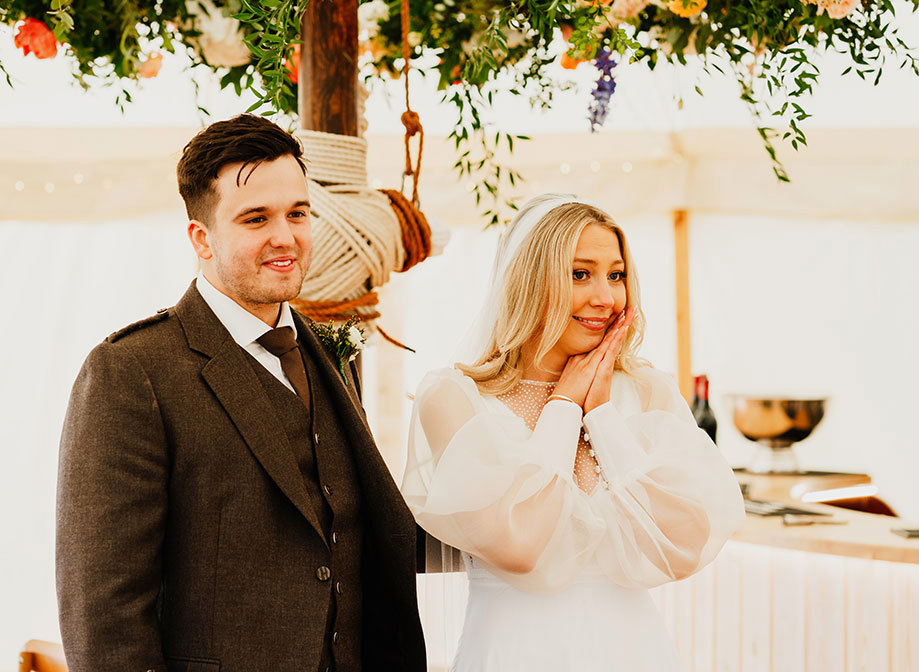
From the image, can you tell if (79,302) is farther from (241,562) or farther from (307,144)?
(241,562)

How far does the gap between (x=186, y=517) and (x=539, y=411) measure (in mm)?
754

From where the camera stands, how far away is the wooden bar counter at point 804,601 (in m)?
2.40

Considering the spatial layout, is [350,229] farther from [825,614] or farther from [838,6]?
[825,614]

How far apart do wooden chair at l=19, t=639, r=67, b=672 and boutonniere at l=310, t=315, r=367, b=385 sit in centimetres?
123

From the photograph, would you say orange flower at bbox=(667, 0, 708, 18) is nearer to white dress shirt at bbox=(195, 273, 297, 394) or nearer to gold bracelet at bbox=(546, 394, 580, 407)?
gold bracelet at bbox=(546, 394, 580, 407)

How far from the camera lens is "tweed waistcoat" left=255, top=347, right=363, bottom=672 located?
1621 mm

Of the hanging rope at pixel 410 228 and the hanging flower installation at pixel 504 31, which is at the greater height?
the hanging flower installation at pixel 504 31

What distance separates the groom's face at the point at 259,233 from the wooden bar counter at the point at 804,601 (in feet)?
5.27

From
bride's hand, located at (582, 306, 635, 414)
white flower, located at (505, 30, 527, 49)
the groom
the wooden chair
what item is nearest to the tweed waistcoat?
the groom

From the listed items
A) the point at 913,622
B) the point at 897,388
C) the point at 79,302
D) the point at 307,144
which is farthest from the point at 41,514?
the point at 897,388

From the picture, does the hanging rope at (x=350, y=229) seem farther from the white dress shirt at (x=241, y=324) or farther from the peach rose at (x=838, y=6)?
the peach rose at (x=838, y=6)

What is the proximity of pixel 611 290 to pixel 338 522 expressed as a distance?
705mm

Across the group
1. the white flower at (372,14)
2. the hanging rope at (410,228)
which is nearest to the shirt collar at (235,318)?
the hanging rope at (410,228)

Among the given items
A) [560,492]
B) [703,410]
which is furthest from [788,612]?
[560,492]
